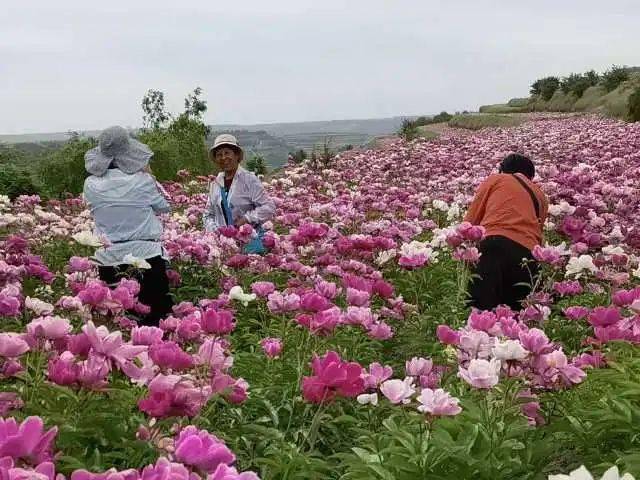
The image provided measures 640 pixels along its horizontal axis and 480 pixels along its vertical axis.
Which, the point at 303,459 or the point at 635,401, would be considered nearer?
the point at 303,459

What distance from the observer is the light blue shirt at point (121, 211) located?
5.04 m

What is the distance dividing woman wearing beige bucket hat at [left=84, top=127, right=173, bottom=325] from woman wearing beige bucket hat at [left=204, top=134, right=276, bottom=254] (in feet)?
3.19

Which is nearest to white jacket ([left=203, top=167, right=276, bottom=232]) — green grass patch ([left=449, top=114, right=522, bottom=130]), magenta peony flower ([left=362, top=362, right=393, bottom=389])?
magenta peony flower ([left=362, top=362, right=393, bottom=389])

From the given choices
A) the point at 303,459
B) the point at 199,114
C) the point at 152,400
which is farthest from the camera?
the point at 199,114

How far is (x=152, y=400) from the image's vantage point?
1624 millimetres

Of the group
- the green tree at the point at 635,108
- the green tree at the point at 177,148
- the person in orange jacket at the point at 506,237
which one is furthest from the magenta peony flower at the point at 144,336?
the green tree at the point at 635,108

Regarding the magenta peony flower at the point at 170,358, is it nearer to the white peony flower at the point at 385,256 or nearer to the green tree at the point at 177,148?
the white peony flower at the point at 385,256

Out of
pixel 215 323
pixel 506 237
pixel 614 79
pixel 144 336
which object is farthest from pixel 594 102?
pixel 144 336

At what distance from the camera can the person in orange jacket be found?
517 cm

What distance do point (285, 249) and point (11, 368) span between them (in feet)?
10.6

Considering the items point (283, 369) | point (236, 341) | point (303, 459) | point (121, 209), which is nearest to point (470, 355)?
point (303, 459)

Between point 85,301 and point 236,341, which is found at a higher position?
point 85,301

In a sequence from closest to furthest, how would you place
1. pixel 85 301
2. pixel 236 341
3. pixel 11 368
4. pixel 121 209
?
pixel 11 368, pixel 85 301, pixel 236 341, pixel 121 209

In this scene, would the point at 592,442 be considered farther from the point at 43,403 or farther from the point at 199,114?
the point at 199,114
